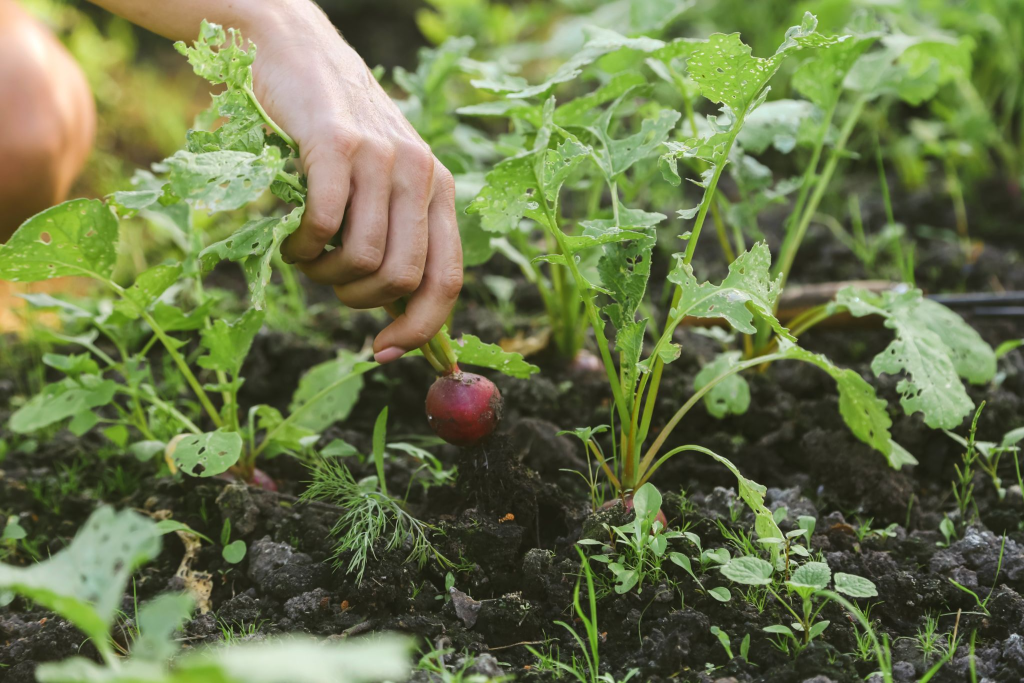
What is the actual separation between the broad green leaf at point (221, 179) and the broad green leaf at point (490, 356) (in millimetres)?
511

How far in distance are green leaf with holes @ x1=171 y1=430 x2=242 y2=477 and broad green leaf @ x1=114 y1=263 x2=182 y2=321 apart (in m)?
0.30

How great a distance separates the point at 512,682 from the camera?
49.2 inches

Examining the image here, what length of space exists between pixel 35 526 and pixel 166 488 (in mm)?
286

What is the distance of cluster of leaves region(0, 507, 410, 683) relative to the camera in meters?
0.67

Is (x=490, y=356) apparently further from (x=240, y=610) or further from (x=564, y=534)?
(x=240, y=610)

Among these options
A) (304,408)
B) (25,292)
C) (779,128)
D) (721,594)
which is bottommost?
(25,292)

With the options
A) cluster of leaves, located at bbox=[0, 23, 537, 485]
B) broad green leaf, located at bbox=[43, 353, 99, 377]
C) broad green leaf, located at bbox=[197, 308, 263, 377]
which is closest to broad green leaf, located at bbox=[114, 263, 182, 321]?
cluster of leaves, located at bbox=[0, 23, 537, 485]

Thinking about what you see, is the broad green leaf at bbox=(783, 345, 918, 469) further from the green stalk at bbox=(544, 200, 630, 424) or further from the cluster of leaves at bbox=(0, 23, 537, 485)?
the cluster of leaves at bbox=(0, 23, 537, 485)

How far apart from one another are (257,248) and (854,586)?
3.44 ft

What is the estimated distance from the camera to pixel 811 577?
4.04 feet

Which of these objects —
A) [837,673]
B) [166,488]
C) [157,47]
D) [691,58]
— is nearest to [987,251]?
[691,58]

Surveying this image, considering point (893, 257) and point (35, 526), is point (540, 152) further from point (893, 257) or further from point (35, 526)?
point (893, 257)

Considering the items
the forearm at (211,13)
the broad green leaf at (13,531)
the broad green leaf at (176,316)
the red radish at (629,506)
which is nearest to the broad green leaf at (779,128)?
the red radish at (629,506)

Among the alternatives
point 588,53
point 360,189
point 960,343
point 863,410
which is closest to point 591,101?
point 588,53
